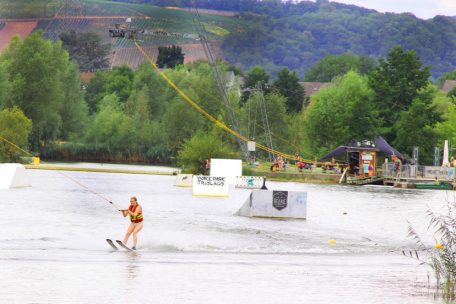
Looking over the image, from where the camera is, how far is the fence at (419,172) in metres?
92.4

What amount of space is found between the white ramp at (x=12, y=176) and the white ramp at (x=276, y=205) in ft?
70.0

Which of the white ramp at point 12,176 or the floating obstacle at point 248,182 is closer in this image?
the white ramp at point 12,176

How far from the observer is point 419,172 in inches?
3792

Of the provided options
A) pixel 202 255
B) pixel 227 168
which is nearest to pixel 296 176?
pixel 227 168

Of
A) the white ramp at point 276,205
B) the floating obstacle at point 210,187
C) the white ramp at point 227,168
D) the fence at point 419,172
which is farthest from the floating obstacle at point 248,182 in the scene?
the white ramp at point 276,205

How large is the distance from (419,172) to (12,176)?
4071cm

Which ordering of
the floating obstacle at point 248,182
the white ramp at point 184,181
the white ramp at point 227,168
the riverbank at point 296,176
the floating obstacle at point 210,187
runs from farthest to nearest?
1. the riverbank at point 296,176
2. the white ramp at point 184,181
3. the floating obstacle at point 248,182
4. the white ramp at point 227,168
5. the floating obstacle at point 210,187

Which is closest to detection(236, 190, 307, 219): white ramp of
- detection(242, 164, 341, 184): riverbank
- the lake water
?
the lake water

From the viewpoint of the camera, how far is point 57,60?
135m

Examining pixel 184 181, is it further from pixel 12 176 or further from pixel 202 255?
pixel 202 255

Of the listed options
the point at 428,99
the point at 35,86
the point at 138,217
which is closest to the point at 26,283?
the point at 138,217

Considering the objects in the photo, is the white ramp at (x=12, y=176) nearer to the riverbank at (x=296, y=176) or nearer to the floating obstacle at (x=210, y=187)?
the floating obstacle at (x=210, y=187)

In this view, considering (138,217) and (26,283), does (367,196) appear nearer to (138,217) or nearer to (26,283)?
(138,217)

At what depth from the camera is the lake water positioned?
2425cm
